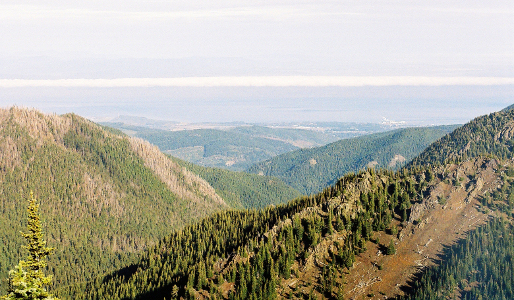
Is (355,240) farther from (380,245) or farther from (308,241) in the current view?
(308,241)

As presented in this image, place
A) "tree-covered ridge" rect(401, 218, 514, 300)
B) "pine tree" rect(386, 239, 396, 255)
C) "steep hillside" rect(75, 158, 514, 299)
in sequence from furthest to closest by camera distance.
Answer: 1. "pine tree" rect(386, 239, 396, 255)
2. "steep hillside" rect(75, 158, 514, 299)
3. "tree-covered ridge" rect(401, 218, 514, 300)

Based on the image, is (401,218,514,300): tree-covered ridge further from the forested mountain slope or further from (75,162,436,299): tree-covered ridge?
(75,162,436,299): tree-covered ridge

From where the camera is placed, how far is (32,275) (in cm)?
6038

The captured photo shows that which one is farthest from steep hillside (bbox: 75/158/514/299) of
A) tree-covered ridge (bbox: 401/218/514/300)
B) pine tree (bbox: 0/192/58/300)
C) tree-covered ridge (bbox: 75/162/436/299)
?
pine tree (bbox: 0/192/58/300)

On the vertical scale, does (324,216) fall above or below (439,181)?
below

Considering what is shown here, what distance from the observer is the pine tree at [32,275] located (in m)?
54.6

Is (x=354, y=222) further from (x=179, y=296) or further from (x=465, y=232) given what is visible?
(x=179, y=296)

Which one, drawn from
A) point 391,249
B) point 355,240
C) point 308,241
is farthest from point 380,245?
point 308,241

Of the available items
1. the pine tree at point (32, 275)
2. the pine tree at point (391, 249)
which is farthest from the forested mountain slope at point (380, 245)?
the pine tree at point (32, 275)

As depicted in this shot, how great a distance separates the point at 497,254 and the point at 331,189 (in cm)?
6209

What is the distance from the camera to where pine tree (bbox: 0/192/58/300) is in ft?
179

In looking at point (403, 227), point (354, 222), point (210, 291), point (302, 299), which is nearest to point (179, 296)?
point (210, 291)

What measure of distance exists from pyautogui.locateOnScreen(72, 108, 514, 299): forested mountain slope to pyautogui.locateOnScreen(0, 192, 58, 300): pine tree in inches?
3213

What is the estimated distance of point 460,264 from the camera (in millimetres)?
150375
